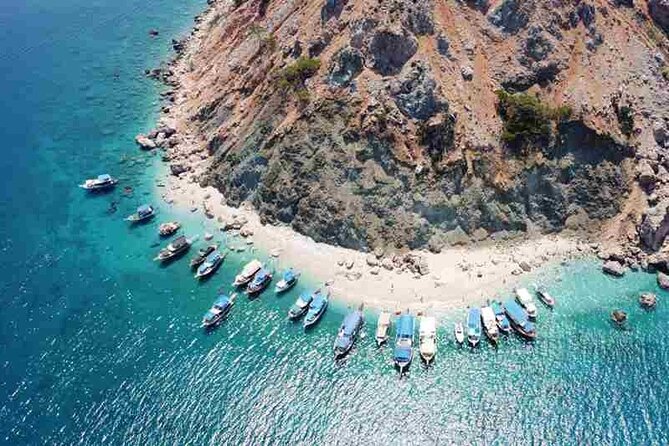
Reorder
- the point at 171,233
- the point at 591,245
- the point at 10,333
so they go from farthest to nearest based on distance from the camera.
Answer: the point at 171,233 < the point at 591,245 < the point at 10,333

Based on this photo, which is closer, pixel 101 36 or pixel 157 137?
pixel 157 137

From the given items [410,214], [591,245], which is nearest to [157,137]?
[410,214]

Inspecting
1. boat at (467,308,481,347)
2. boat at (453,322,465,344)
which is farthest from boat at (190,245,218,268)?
boat at (467,308,481,347)

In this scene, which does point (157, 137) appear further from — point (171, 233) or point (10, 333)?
point (10, 333)

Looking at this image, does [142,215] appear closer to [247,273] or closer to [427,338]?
[247,273]

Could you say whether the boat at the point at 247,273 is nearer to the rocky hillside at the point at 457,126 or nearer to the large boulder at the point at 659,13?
the rocky hillside at the point at 457,126
